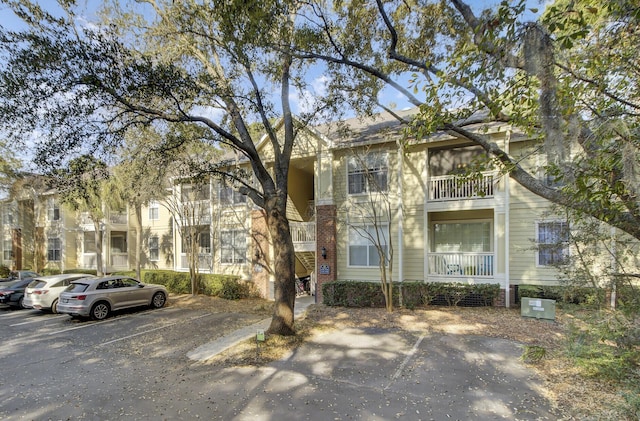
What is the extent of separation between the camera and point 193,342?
8680 mm

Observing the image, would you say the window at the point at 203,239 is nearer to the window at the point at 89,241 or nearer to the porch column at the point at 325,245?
the porch column at the point at 325,245

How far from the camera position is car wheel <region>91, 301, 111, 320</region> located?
1133 cm

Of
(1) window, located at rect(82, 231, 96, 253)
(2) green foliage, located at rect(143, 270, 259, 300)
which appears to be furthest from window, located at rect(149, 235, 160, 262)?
(1) window, located at rect(82, 231, 96, 253)

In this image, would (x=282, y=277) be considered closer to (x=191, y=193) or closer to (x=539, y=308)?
(x=539, y=308)

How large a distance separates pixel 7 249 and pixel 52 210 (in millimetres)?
7537

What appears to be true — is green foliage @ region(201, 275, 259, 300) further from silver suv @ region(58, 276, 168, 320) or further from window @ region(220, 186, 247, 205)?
window @ region(220, 186, 247, 205)

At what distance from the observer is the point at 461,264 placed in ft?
40.5

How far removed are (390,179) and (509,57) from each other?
837cm

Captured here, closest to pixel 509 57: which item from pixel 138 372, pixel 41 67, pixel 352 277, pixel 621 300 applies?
pixel 621 300

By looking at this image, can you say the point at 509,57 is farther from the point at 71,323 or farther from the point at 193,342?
the point at 71,323

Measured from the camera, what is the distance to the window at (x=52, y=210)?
2429 centimetres

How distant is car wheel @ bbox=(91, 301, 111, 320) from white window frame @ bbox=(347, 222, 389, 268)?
9.17m

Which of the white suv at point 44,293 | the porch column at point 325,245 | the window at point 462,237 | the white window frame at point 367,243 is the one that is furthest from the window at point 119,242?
the window at point 462,237

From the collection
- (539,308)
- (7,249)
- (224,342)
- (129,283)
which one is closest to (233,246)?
(129,283)
